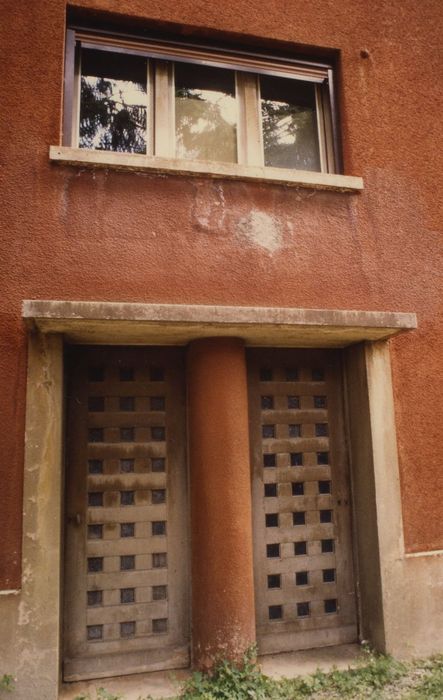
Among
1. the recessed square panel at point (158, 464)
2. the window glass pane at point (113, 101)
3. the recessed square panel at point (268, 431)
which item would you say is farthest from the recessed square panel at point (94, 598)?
the window glass pane at point (113, 101)

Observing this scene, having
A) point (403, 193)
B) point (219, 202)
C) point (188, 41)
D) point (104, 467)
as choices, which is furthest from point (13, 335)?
point (403, 193)

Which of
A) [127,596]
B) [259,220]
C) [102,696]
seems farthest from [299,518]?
[259,220]

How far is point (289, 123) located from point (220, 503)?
365 centimetres

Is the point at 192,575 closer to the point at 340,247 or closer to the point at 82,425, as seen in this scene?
the point at 82,425

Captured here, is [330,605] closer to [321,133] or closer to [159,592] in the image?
[159,592]

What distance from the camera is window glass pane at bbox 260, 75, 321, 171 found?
16.5 feet

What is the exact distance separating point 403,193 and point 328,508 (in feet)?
10.1

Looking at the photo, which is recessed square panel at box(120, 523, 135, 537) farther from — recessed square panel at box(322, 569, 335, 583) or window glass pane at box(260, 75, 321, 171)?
window glass pane at box(260, 75, 321, 171)

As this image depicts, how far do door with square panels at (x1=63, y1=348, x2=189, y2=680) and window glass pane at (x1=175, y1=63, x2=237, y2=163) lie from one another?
1.93 meters

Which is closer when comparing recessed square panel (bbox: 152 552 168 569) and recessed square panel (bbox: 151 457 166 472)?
recessed square panel (bbox: 152 552 168 569)

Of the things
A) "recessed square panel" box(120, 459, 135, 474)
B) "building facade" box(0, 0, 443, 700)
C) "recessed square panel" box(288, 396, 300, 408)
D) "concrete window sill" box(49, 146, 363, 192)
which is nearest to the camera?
"building facade" box(0, 0, 443, 700)

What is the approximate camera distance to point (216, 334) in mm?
4402

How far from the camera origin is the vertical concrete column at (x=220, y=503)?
4145 mm

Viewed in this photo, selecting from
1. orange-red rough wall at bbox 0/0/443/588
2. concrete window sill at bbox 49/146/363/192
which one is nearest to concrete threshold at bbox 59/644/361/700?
orange-red rough wall at bbox 0/0/443/588
